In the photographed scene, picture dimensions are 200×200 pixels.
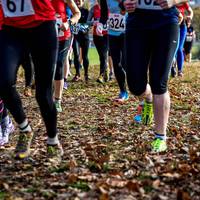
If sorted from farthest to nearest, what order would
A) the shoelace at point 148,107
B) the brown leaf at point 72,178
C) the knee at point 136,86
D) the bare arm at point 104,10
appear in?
the bare arm at point 104,10, the shoelace at point 148,107, the knee at point 136,86, the brown leaf at point 72,178

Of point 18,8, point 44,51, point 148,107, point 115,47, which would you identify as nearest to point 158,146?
point 148,107

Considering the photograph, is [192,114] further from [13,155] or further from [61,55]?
[13,155]

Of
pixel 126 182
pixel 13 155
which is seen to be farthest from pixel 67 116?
pixel 126 182

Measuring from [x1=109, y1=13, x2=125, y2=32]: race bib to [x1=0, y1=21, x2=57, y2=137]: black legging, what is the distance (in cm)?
417

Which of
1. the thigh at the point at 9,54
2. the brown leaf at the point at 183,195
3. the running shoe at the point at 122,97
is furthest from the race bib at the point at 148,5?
the running shoe at the point at 122,97

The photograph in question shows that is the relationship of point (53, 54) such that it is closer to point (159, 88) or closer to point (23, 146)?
point (23, 146)

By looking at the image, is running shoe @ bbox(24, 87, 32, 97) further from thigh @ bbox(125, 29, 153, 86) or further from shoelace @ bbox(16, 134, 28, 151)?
shoelace @ bbox(16, 134, 28, 151)

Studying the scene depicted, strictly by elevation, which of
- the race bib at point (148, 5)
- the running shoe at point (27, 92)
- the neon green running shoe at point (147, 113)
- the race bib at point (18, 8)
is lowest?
the running shoe at point (27, 92)

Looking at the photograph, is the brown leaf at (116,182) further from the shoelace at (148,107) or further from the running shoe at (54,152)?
the shoelace at (148,107)

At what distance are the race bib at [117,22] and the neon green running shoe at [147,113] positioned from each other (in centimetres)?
263

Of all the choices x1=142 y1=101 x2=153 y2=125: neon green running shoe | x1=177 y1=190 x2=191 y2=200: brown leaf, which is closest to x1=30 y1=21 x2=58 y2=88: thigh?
x1=177 y1=190 x2=191 y2=200: brown leaf

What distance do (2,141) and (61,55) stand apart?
98.3 inches

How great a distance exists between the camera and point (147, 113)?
632cm

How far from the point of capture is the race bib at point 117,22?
871cm
